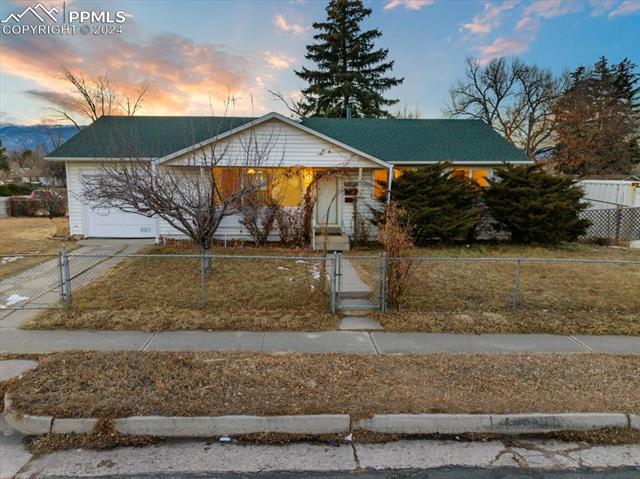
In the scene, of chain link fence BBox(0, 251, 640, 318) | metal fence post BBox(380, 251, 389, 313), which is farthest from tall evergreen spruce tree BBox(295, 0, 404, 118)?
metal fence post BBox(380, 251, 389, 313)

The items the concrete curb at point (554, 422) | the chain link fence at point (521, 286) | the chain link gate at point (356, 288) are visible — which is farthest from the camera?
the chain link fence at point (521, 286)

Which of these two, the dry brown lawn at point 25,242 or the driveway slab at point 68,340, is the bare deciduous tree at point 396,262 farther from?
the dry brown lawn at point 25,242

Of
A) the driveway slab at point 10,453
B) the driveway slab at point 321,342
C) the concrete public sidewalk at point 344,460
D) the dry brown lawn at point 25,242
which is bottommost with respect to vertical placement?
the concrete public sidewalk at point 344,460

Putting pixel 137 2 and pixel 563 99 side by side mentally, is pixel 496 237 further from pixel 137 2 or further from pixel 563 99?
pixel 563 99

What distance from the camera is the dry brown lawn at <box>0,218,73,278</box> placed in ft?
30.2

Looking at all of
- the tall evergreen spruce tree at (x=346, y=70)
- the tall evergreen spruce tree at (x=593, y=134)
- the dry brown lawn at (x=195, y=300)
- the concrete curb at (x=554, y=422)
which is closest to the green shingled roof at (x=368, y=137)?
the dry brown lawn at (x=195, y=300)

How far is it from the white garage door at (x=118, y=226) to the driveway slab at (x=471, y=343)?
10573 mm

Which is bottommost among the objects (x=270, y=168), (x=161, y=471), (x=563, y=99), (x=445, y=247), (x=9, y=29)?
(x=161, y=471)

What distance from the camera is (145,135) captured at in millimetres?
14430

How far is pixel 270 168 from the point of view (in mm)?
12227

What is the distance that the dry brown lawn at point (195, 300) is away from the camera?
5.59 meters

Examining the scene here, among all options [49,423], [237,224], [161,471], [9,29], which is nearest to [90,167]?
[9,29]

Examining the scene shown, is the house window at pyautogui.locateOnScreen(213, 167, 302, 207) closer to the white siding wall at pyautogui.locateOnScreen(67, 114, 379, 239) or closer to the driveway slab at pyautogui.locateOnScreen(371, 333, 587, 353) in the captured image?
the white siding wall at pyautogui.locateOnScreen(67, 114, 379, 239)

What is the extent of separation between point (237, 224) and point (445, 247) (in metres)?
7.22
